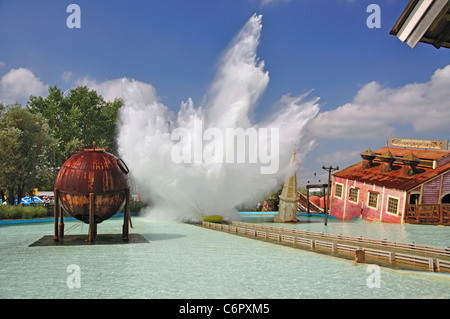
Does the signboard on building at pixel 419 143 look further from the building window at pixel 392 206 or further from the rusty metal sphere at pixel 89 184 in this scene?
the rusty metal sphere at pixel 89 184

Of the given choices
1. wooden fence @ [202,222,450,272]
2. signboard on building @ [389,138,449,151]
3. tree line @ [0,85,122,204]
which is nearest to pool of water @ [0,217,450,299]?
wooden fence @ [202,222,450,272]

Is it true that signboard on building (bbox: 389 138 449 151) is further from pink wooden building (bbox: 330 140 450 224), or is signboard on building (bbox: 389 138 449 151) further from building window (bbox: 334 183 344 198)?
building window (bbox: 334 183 344 198)

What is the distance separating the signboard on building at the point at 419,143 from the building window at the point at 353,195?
27.2 feet

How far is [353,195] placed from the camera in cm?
4797

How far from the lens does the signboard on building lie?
44.6 metres

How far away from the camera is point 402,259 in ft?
56.0

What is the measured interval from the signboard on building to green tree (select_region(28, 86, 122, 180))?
46.7 meters

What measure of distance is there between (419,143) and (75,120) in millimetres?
53557

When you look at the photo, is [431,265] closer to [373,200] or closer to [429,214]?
[429,214]

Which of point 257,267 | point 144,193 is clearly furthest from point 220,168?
point 257,267

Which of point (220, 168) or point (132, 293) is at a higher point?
point (220, 168)

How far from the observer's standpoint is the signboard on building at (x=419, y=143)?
4456 cm

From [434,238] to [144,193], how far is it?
35.2 m

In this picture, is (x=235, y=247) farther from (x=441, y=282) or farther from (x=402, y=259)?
(x=441, y=282)
